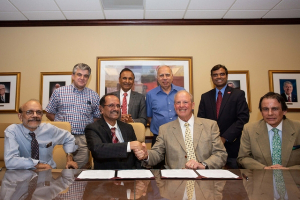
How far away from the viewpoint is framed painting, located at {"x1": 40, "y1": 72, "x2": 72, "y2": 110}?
4.53 metres

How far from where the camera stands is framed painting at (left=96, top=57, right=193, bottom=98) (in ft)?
14.9

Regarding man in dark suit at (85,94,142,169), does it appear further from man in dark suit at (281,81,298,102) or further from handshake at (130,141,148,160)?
man in dark suit at (281,81,298,102)

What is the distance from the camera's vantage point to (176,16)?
4547 millimetres

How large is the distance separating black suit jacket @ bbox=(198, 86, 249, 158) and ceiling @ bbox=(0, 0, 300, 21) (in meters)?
1.75

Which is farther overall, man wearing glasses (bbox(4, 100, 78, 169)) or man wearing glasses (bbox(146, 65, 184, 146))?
man wearing glasses (bbox(146, 65, 184, 146))

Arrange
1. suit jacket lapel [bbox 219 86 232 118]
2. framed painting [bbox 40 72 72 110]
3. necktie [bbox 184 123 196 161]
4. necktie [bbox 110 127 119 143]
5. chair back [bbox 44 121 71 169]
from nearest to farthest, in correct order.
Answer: necktie [bbox 184 123 196 161] → necktie [bbox 110 127 119 143] → chair back [bbox 44 121 71 169] → suit jacket lapel [bbox 219 86 232 118] → framed painting [bbox 40 72 72 110]

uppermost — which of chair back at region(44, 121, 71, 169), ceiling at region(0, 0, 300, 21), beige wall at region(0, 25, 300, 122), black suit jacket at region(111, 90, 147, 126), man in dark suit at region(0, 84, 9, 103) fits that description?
ceiling at region(0, 0, 300, 21)

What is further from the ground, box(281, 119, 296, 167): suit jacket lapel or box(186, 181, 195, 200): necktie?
box(281, 119, 296, 167): suit jacket lapel

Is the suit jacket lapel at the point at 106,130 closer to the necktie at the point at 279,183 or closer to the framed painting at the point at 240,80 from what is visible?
the necktie at the point at 279,183

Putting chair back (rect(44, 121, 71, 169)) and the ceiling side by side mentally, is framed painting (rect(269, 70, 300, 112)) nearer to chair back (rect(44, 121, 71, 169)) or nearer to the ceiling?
the ceiling

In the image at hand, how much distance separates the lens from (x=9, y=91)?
4570 mm

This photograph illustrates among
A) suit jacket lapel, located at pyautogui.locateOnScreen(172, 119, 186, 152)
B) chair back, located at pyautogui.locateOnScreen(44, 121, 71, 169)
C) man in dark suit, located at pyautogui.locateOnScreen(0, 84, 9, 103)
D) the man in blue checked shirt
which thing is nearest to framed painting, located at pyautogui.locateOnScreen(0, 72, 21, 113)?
man in dark suit, located at pyautogui.locateOnScreen(0, 84, 9, 103)

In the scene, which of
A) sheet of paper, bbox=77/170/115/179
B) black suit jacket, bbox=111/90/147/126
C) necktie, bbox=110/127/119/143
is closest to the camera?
sheet of paper, bbox=77/170/115/179

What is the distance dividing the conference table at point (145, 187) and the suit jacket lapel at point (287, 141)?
2.02 feet
